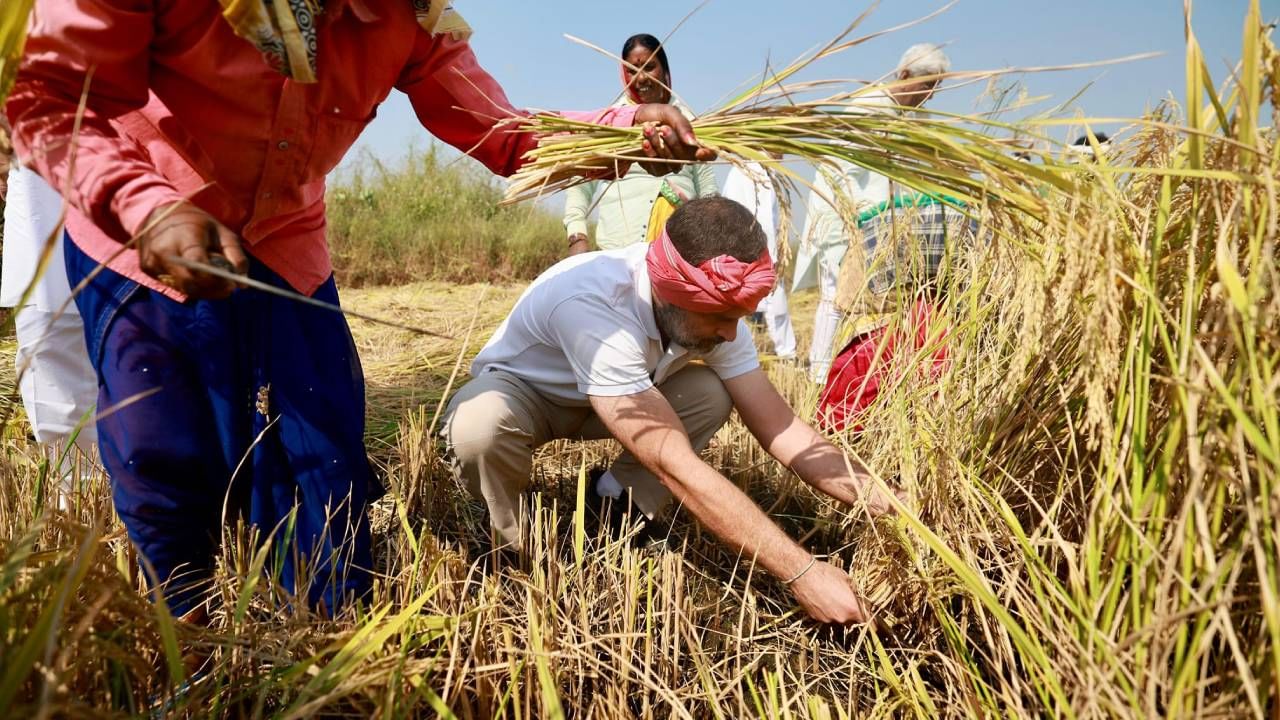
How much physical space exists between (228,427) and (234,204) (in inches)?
16.4

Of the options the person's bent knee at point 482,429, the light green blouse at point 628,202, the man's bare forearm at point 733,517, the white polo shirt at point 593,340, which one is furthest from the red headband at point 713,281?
the light green blouse at point 628,202

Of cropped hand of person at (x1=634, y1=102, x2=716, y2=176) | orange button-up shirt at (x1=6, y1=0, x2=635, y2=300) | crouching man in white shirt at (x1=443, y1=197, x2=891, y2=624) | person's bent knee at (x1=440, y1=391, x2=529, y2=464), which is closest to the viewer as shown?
orange button-up shirt at (x1=6, y1=0, x2=635, y2=300)

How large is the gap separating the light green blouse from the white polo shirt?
116 cm

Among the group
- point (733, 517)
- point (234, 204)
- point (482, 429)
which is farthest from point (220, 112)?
point (733, 517)

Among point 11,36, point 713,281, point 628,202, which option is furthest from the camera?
point 628,202

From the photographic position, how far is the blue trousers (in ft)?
5.02

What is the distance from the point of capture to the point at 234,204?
1.57 m

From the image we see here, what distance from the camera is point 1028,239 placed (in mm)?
1524

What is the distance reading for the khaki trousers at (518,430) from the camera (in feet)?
6.95

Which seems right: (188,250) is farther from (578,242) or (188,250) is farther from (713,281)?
(578,242)

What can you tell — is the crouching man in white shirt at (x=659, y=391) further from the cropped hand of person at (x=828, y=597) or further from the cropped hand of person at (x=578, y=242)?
the cropped hand of person at (x=578, y=242)

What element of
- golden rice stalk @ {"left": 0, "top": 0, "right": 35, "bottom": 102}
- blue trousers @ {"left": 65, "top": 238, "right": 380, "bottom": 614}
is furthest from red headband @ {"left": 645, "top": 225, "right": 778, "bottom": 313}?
golden rice stalk @ {"left": 0, "top": 0, "right": 35, "bottom": 102}

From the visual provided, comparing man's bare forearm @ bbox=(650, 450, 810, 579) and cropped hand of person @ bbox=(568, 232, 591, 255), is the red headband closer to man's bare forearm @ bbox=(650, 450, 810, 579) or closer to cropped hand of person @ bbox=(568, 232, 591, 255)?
man's bare forearm @ bbox=(650, 450, 810, 579)

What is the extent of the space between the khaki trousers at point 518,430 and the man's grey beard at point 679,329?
241mm
